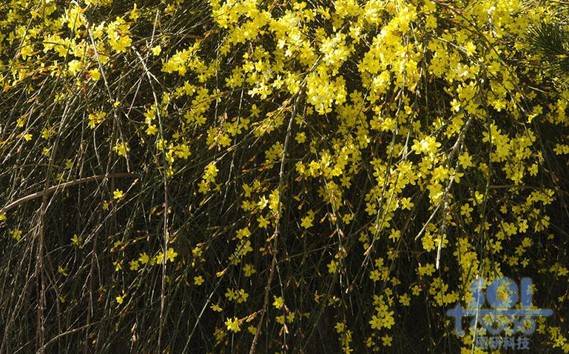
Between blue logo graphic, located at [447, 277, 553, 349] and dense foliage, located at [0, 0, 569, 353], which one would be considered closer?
dense foliage, located at [0, 0, 569, 353]

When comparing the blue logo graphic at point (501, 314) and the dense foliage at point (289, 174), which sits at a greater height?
the dense foliage at point (289, 174)

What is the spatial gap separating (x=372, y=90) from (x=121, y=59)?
2.61 ft

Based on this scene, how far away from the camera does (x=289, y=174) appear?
6.44 feet

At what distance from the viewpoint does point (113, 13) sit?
2.39 metres

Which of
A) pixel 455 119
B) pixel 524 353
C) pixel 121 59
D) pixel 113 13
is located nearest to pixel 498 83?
pixel 455 119

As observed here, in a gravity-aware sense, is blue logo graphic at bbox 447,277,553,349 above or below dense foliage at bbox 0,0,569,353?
below

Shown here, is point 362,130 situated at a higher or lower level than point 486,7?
lower

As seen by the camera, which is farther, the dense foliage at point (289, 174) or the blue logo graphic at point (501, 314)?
the blue logo graphic at point (501, 314)

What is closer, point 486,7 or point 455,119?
point 455,119

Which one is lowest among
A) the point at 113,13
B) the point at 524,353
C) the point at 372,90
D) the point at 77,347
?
the point at 524,353

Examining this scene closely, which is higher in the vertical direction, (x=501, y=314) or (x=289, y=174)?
(x=289, y=174)

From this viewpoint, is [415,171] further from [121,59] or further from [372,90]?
[121,59]

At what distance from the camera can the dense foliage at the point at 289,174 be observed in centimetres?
183

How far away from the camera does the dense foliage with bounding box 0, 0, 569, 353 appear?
1.83 m
